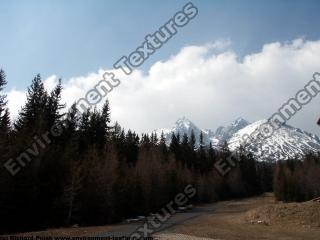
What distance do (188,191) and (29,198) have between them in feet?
187

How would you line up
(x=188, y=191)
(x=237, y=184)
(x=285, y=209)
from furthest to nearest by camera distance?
(x=237, y=184) → (x=188, y=191) → (x=285, y=209)

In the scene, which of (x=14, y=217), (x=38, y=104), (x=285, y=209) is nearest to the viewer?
(x=14, y=217)

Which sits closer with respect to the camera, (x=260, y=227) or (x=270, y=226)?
(x=260, y=227)

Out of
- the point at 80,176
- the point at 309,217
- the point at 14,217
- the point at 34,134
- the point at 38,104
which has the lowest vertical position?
the point at 309,217

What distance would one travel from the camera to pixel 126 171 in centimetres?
5381

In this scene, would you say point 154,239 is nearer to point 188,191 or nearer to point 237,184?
point 188,191

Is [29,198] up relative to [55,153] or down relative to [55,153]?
down

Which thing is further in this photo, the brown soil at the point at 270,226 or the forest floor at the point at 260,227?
the brown soil at the point at 270,226

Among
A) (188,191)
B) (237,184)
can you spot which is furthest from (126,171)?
(237,184)

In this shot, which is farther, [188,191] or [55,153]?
[188,191]

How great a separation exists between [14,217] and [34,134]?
9.37 meters

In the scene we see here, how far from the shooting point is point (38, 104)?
189ft

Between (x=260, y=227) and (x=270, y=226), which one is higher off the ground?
(x=260, y=227)

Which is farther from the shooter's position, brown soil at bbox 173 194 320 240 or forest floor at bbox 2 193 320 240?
brown soil at bbox 173 194 320 240
